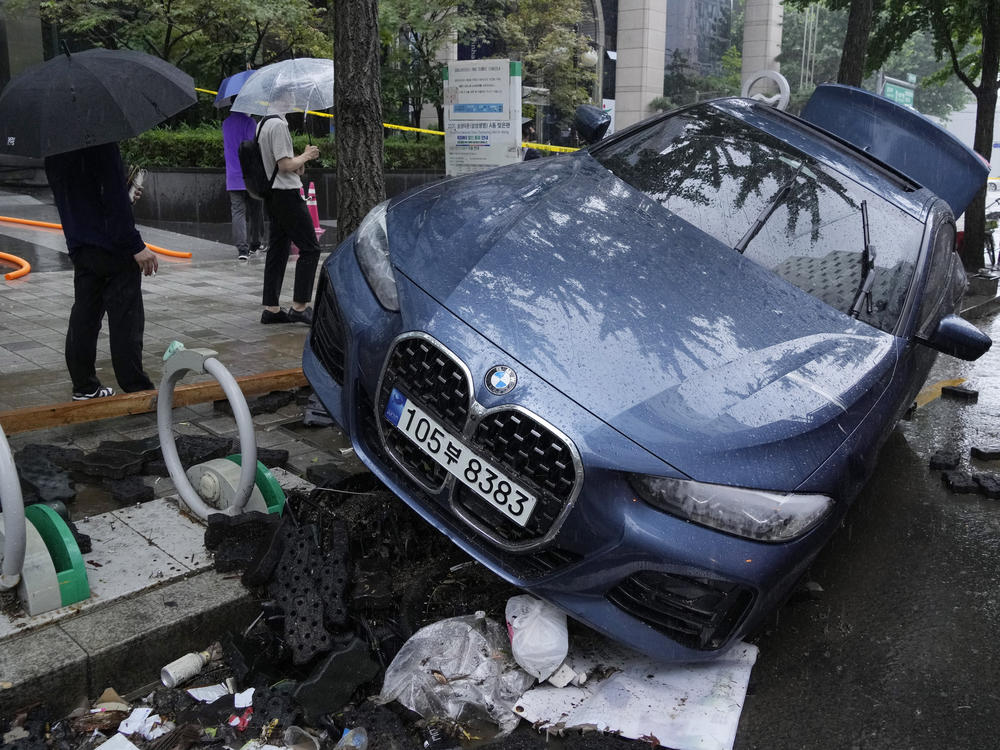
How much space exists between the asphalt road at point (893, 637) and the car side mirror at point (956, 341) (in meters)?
0.98

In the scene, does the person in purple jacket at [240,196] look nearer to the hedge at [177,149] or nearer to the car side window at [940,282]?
the hedge at [177,149]

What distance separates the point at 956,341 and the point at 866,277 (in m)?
0.43

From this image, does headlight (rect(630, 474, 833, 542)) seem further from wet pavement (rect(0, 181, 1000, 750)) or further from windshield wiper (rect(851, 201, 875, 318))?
windshield wiper (rect(851, 201, 875, 318))

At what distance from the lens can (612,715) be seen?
272cm

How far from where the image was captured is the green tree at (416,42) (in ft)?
65.4

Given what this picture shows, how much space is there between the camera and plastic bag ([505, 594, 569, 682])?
2840 millimetres

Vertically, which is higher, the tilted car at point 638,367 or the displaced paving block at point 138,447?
the tilted car at point 638,367

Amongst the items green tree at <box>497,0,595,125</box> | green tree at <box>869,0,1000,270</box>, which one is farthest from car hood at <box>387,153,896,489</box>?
green tree at <box>497,0,595,125</box>

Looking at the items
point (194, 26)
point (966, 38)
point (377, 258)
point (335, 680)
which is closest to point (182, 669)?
point (335, 680)

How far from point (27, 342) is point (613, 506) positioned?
5.26m

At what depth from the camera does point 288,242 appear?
23.8 feet

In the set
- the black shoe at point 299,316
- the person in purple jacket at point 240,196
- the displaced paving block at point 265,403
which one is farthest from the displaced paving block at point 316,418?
the person in purple jacket at point 240,196

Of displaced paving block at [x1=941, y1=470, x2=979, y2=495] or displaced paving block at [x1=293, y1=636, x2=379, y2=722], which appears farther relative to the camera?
displaced paving block at [x1=941, y1=470, x2=979, y2=495]

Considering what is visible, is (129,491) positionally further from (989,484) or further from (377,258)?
(989,484)
